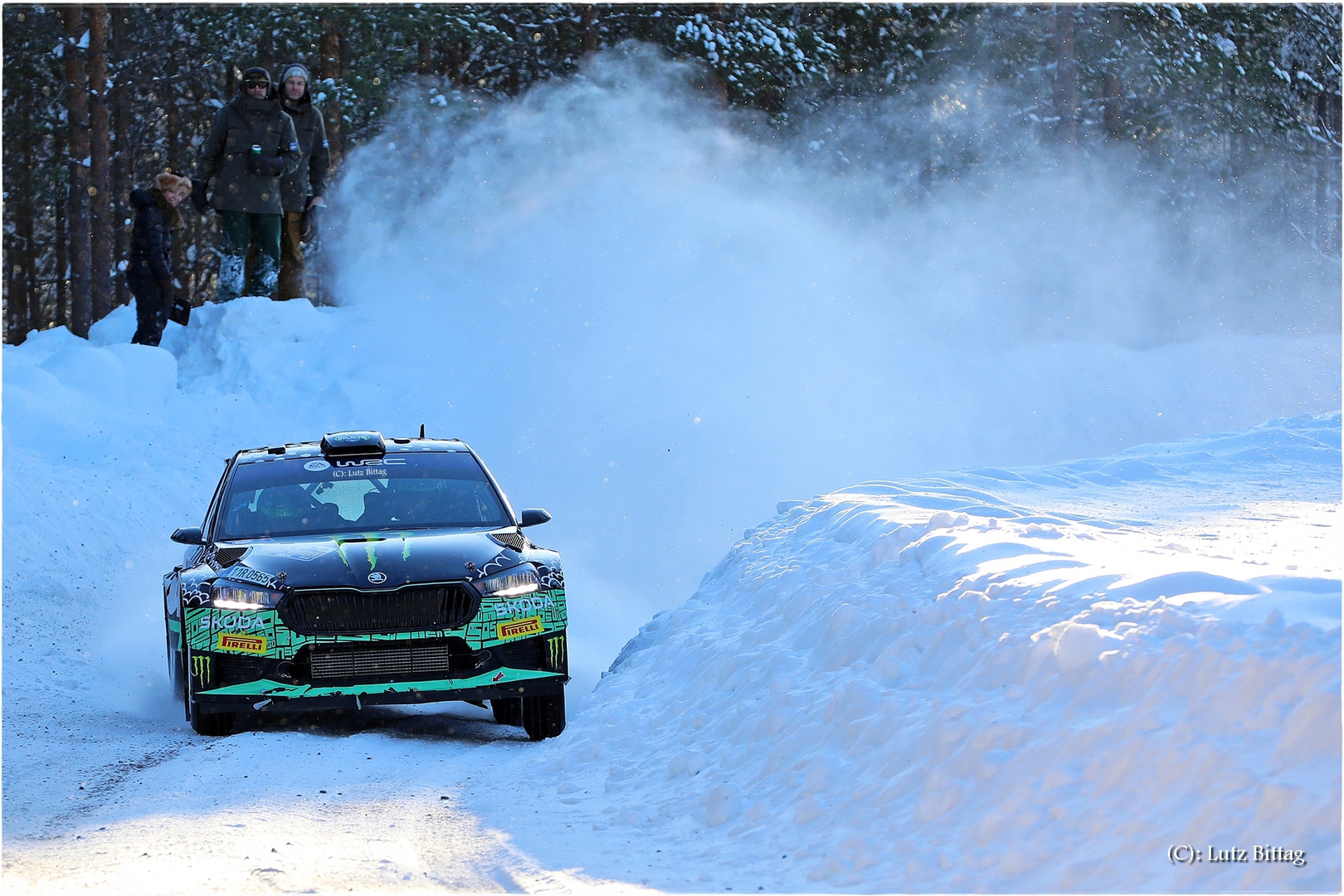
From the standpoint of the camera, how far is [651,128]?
2138 centimetres

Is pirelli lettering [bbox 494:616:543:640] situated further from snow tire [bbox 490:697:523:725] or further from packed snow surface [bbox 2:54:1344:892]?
packed snow surface [bbox 2:54:1344:892]

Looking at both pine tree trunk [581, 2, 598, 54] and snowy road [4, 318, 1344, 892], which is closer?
snowy road [4, 318, 1344, 892]

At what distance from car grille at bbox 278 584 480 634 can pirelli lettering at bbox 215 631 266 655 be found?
0.52 ft

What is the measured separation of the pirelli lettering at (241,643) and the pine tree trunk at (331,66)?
64.3 ft

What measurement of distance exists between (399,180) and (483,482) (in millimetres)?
15568

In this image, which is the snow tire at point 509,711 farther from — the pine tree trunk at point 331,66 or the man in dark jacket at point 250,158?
the pine tree trunk at point 331,66

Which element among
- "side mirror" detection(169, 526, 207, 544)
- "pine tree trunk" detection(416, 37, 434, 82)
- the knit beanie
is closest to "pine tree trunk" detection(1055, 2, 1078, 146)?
"pine tree trunk" detection(416, 37, 434, 82)

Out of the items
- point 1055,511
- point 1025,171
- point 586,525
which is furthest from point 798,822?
point 1025,171

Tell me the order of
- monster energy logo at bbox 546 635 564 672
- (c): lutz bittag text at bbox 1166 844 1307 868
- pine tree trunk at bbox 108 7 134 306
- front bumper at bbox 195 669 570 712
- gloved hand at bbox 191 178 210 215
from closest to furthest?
(c): lutz bittag text at bbox 1166 844 1307 868
front bumper at bbox 195 669 570 712
monster energy logo at bbox 546 635 564 672
gloved hand at bbox 191 178 210 215
pine tree trunk at bbox 108 7 134 306

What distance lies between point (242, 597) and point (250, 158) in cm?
1067

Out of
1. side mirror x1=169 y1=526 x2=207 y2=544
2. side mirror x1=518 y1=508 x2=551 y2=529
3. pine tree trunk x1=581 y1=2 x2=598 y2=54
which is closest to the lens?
side mirror x1=169 y1=526 x2=207 y2=544

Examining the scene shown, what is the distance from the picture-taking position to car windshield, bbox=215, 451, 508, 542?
733 cm

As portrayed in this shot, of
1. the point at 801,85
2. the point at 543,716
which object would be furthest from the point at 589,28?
the point at 543,716

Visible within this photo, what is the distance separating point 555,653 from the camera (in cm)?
665
